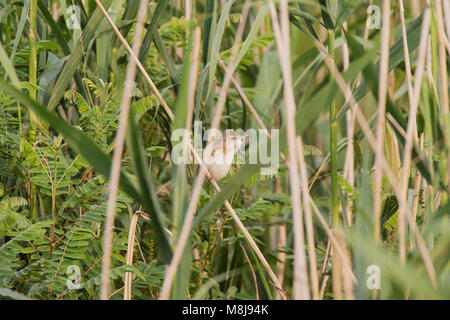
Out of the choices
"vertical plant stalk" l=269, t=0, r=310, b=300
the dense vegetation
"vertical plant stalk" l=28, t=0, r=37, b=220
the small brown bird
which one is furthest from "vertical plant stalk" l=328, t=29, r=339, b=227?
"vertical plant stalk" l=28, t=0, r=37, b=220

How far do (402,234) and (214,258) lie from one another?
0.88 m

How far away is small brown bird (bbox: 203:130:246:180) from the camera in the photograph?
200 centimetres

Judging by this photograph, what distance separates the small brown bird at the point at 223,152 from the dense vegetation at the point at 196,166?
0.21 feet

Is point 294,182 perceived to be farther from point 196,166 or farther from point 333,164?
point 196,166

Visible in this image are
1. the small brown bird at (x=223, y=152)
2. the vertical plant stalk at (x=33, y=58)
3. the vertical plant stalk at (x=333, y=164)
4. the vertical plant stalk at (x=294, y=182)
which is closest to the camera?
the vertical plant stalk at (x=294, y=182)

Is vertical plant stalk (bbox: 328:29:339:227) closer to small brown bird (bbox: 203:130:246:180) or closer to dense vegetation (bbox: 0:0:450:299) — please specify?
dense vegetation (bbox: 0:0:450:299)

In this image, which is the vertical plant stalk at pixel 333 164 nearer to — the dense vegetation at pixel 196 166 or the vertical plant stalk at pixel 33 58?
the dense vegetation at pixel 196 166

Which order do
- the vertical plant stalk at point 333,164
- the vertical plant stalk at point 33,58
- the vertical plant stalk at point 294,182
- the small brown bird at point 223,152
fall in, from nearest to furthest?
1. the vertical plant stalk at point 294,182
2. the vertical plant stalk at point 333,164
3. the vertical plant stalk at point 33,58
4. the small brown bird at point 223,152

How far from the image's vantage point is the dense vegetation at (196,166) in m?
1.10

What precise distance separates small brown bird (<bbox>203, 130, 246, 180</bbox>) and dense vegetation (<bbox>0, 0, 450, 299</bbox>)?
63 mm

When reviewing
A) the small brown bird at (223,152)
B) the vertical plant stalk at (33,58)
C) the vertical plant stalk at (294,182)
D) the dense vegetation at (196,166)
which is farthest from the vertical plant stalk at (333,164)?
the vertical plant stalk at (33,58)

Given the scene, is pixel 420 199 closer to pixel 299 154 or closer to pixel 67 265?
pixel 299 154
